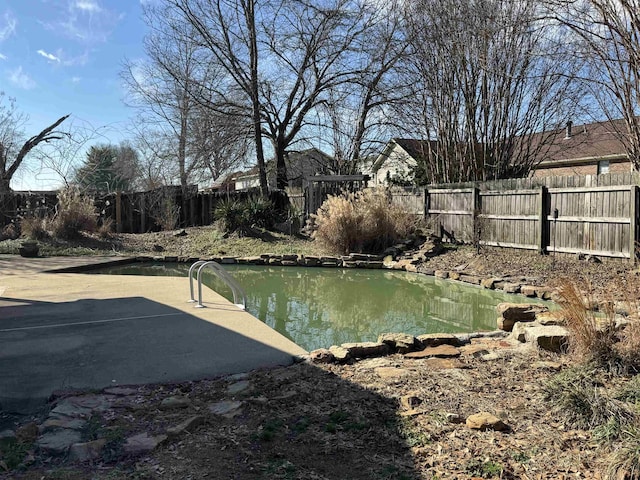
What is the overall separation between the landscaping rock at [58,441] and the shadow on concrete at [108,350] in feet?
2.15

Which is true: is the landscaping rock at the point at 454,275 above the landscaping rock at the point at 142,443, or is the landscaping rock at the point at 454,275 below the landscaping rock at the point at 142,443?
above

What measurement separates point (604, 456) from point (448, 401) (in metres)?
0.95

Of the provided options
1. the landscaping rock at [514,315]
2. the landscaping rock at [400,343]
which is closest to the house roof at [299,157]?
the landscaping rock at [514,315]

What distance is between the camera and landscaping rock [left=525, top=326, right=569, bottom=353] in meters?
4.20

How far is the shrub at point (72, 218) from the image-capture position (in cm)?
1387

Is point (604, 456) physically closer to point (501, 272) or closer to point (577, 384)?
point (577, 384)

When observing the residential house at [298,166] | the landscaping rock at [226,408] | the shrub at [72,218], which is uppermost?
the residential house at [298,166]

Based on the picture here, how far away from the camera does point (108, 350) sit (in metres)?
4.48

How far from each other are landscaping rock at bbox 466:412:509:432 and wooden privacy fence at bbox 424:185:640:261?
630 centimetres

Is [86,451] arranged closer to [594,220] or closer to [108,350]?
[108,350]

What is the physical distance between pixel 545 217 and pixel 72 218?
1204 centimetres

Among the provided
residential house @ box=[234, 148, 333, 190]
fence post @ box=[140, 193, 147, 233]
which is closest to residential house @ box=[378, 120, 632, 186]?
residential house @ box=[234, 148, 333, 190]

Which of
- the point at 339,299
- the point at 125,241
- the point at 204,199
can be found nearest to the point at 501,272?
the point at 339,299

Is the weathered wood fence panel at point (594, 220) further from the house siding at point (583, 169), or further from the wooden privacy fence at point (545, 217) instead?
the house siding at point (583, 169)
